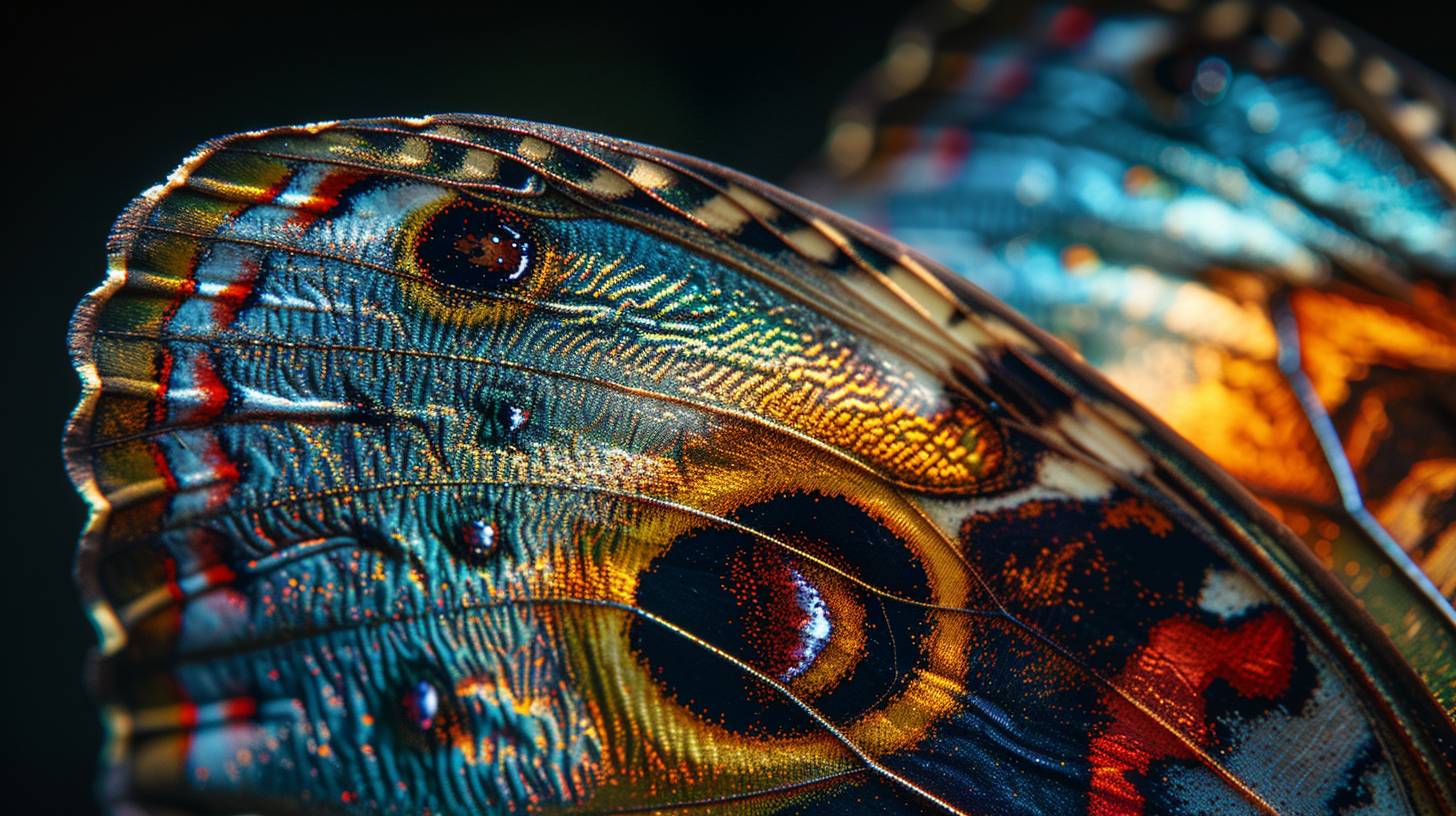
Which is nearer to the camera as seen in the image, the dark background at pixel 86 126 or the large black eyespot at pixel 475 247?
the large black eyespot at pixel 475 247

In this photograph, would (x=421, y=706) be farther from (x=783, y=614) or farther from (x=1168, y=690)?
(x=1168, y=690)

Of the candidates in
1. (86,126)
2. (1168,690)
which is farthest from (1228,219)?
(86,126)

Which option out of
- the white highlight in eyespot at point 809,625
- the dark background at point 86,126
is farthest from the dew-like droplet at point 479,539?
the dark background at point 86,126

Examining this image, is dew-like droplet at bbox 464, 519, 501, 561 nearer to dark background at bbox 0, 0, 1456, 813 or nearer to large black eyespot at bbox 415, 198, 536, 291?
large black eyespot at bbox 415, 198, 536, 291

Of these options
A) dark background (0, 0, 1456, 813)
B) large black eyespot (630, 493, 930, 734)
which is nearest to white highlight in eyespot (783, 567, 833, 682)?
large black eyespot (630, 493, 930, 734)

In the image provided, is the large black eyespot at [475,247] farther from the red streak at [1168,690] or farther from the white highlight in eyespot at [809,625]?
the red streak at [1168,690]

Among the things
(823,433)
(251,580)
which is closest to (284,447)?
(251,580)

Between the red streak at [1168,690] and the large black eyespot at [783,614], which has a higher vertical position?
the large black eyespot at [783,614]
